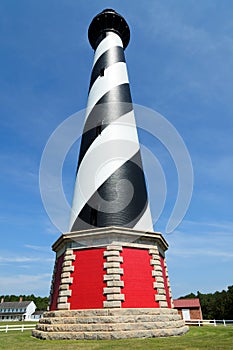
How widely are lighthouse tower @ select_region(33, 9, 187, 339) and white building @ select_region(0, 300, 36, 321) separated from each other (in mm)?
51229

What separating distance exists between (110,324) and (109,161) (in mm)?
6289

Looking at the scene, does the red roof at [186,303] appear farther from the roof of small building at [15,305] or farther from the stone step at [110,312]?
the roof of small building at [15,305]

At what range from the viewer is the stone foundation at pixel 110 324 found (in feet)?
26.1

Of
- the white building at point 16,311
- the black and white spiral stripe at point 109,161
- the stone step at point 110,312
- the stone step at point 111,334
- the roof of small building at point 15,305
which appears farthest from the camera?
the roof of small building at point 15,305

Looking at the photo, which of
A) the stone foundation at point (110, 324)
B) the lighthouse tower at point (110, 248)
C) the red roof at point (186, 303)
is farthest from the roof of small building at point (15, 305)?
the stone foundation at point (110, 324)

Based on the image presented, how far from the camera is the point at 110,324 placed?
804 centimetres

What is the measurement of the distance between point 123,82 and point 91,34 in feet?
18.7

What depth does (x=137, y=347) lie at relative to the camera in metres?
6.29

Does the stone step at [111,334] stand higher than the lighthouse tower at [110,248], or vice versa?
the lighthouse tower at [110,248]

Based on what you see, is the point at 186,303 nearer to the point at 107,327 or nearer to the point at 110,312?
the point at 110,312

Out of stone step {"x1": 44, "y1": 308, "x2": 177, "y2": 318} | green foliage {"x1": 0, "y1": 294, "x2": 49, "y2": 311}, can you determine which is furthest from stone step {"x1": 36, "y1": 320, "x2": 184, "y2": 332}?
green foliage {"x1": 0, "y1": 294, "x2": 49, "y2": 311}

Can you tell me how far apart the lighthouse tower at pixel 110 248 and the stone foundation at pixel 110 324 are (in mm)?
26

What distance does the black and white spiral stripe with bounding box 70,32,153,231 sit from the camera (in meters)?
10.7

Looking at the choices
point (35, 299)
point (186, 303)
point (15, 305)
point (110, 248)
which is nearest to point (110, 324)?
point (110, 248)
